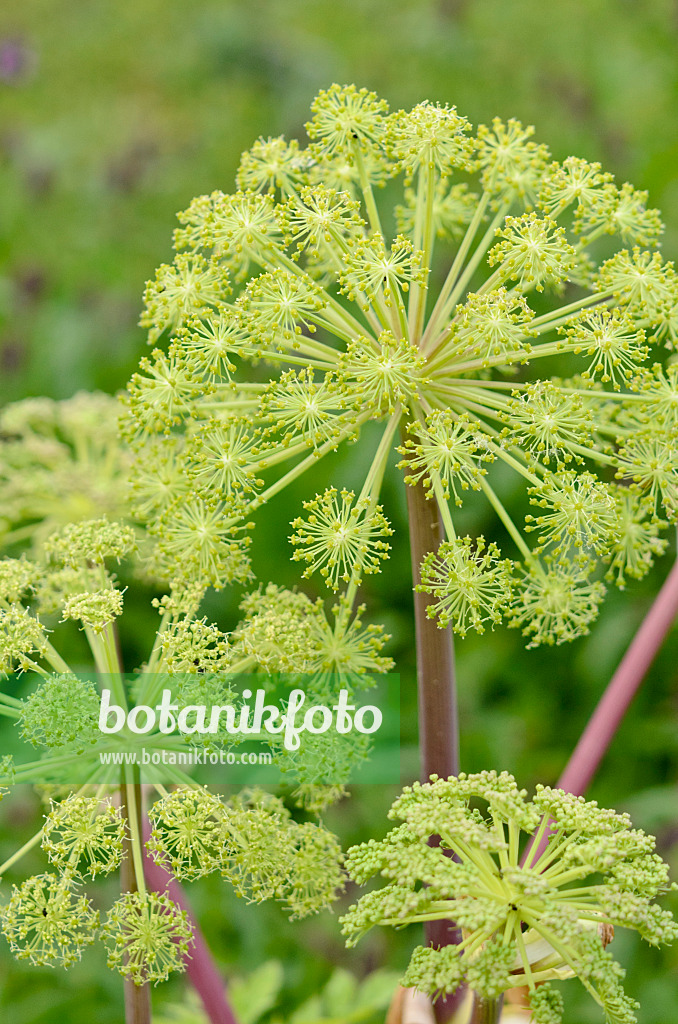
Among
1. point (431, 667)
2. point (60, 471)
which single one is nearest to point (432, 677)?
point (431, 667)

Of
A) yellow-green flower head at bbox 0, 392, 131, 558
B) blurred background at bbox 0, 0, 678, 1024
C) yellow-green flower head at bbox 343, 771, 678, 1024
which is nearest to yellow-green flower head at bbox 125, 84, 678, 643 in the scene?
yellow-green flower head at bbox 343, 771, 678, 1024

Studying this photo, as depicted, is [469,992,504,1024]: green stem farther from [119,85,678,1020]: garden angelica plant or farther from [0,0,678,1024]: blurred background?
[0,0,678,1024]: blurred background

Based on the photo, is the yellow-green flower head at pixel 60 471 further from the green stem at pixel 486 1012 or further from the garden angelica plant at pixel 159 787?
the green stem at pixel 486 1012

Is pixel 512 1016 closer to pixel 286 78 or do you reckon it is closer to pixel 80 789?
pixel 80 789

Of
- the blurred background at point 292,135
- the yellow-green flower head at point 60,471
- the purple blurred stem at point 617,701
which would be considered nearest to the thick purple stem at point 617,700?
the purple blurred stem at point 617,701

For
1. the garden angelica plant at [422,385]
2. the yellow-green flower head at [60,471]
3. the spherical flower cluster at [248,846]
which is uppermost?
the yellow-green flower head at [60,471]

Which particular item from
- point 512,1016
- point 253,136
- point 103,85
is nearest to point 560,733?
point 512,1016

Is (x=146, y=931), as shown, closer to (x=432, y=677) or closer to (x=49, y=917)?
(x=49, y=917)

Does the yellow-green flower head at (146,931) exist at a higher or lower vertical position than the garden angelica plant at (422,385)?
lower
